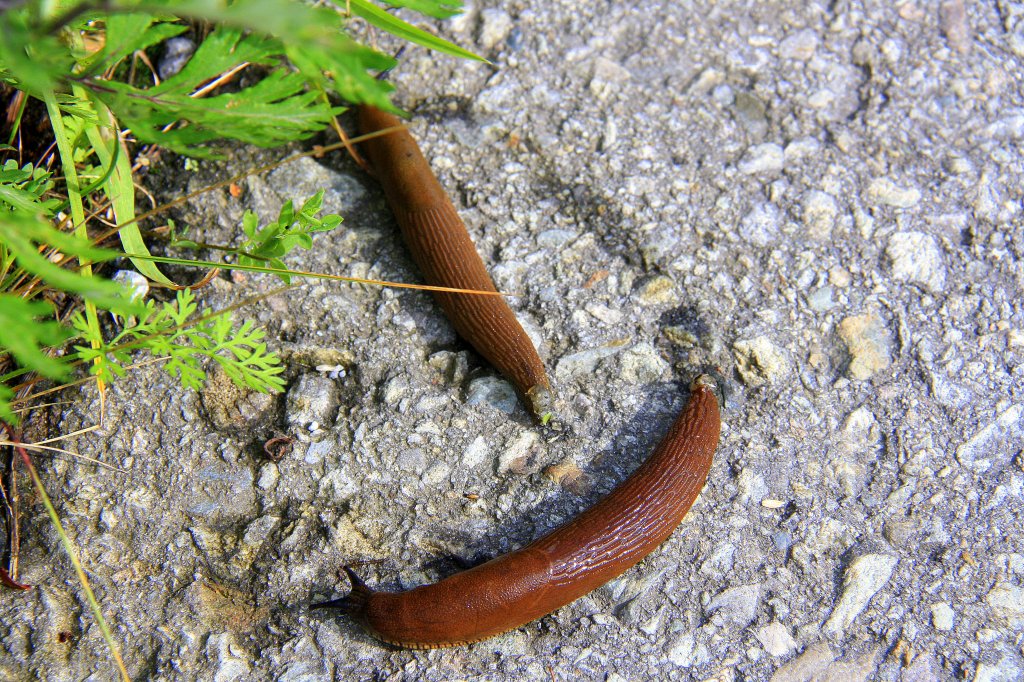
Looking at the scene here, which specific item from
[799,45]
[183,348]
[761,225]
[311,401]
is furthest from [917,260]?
[183,348]

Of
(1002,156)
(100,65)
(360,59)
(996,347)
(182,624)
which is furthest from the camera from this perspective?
(1002,156)

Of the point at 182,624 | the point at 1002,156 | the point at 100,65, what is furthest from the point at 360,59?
the point at 1002,156

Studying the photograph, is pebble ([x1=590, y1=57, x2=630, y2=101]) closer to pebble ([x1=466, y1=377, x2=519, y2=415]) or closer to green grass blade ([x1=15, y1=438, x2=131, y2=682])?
pebble ([x1=466, y1=377, x2=519, y2=415])

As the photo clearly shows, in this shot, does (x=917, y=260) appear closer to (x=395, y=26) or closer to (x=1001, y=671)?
(x=1001, y=671)

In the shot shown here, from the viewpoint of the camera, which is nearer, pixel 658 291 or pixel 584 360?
pixel 584 360

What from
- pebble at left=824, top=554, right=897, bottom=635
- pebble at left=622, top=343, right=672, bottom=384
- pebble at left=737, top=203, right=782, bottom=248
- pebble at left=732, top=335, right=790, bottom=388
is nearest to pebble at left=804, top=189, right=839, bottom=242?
pebble at left=737, top=203, right=782, bottom=248

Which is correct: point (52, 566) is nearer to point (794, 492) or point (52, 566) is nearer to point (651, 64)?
point (794, 492)

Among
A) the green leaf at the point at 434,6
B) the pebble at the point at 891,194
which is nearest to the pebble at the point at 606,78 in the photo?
the pebble at the point at 891,194
